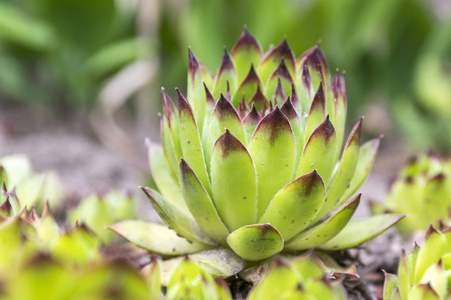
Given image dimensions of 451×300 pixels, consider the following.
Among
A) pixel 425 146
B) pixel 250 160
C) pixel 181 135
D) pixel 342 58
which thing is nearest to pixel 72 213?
pixel 181 135

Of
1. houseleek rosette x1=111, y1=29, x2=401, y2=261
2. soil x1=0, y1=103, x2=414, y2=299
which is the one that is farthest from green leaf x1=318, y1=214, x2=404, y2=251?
soil x1=0, y1=103, x2=414, y2=299

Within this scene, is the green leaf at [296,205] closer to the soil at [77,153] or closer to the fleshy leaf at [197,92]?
the fleshy leaf at [197,92]

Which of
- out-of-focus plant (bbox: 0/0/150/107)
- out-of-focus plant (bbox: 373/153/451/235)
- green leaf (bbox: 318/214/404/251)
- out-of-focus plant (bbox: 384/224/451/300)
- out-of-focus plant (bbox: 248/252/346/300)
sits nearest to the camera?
out-of-focus plant (bbox: 248/252/346/300)

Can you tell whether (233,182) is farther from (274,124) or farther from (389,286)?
(389,286)

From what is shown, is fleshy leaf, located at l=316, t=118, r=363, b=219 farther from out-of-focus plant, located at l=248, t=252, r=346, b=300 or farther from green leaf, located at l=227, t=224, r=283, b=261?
out-of-focus plant, located at l=248, t=252, r=346, b=300

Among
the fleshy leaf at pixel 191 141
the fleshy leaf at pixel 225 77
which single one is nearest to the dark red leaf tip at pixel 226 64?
the fleshy leaf at pixel 225 77

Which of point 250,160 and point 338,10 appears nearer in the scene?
point 250,160

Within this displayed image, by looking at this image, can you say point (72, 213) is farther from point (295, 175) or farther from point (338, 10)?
point (338, 10)
